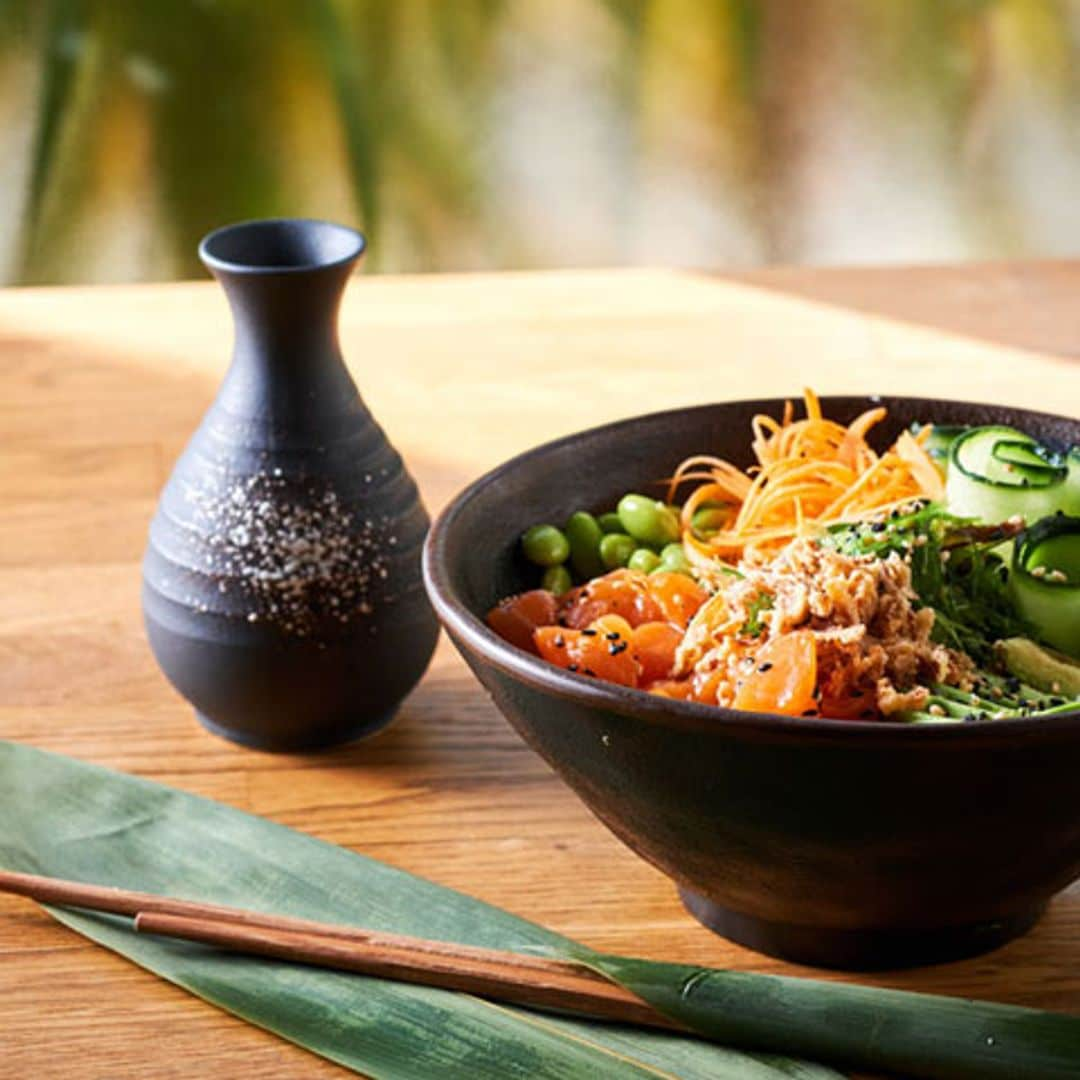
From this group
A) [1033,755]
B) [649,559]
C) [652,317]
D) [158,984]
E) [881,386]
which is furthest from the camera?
[652,317]

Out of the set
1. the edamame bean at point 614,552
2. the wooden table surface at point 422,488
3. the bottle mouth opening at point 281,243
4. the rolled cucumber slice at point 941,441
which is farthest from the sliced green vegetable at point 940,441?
the bottle mouth opening at point 281,243

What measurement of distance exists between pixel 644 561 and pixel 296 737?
0.31 metres

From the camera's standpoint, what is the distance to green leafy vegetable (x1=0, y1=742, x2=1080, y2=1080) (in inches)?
42.4

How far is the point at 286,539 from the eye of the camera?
1440 millimetres

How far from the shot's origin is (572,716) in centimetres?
109

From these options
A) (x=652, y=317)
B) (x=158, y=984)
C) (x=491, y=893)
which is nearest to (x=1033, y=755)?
(x=491, y=893)

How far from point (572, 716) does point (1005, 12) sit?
12.0 feet

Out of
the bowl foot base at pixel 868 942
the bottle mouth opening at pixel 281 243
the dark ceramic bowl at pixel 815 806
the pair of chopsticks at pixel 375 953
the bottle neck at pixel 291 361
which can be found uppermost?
the bottle mouth opening at pixel 281 243

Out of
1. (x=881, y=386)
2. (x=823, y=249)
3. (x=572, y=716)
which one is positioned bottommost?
(x=823, y=249)

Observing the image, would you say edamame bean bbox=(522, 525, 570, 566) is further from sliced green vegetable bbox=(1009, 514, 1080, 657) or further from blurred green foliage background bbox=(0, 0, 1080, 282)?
blurred green foliage background bbox=(0, 0, 1080, 282)

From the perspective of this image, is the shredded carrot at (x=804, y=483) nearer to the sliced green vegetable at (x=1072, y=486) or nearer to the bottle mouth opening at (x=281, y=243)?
the sliced green vegetable at (x=1072, y=486)

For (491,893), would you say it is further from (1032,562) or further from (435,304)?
(435,304)

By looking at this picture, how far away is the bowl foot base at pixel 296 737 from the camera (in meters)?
1.48

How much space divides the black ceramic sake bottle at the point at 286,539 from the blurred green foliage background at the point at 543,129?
2722mm
